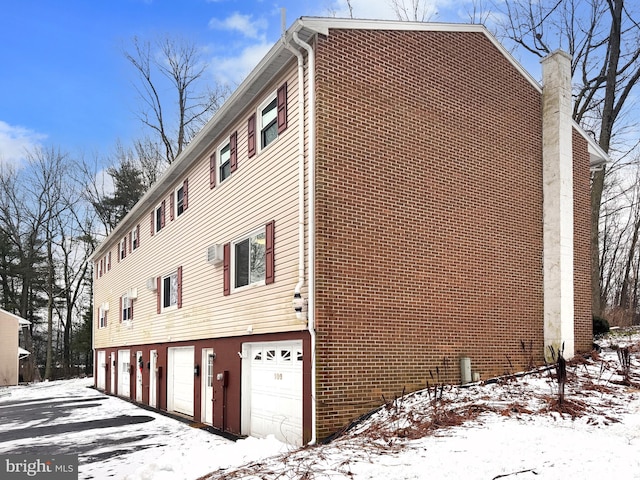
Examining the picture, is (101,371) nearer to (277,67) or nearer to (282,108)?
(282,108)

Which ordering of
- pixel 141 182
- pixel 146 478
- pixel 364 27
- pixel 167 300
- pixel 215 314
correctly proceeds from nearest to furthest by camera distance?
pixel 146 478, pixel 364 27, pixel 215 314, pixel 167 300, pixel 141 182

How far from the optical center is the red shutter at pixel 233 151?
44.1 feet

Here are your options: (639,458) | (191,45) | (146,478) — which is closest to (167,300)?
(146,478)

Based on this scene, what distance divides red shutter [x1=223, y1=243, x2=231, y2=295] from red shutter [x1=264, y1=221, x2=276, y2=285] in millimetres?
2083

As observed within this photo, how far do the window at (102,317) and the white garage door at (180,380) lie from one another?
447 inches

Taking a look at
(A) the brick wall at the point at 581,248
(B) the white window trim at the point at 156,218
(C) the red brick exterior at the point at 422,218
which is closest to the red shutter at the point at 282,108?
(C) the red brick exterior at the point at 422,218

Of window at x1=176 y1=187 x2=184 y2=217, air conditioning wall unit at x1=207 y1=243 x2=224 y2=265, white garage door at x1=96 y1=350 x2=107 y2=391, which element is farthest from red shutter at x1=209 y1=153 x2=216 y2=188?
white garage door at x1=96 y1=350 x2=107 y2=391

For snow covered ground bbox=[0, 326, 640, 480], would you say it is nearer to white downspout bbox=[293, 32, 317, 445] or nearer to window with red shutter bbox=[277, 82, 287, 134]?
white downspout bbox=[293, 32, 317, 445]

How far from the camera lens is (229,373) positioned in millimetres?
13102

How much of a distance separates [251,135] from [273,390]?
5.43m

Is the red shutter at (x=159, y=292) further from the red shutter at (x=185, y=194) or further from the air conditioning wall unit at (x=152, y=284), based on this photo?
the red shutter at (x=185, y=194)

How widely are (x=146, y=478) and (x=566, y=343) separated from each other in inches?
361

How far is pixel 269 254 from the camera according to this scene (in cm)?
1120

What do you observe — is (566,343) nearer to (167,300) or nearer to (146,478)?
(146,478)
